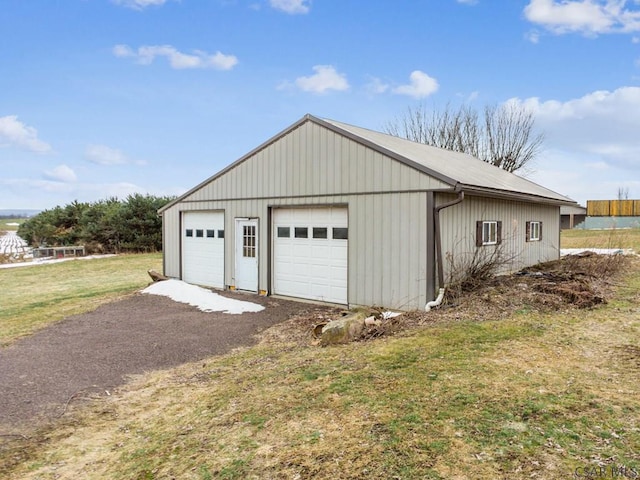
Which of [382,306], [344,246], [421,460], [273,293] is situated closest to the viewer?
[421,460]

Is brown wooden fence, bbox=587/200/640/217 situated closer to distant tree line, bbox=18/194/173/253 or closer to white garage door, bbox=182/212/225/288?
distant tree line, bbox=18/194/173/253

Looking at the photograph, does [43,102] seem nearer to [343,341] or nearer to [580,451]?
[343,341]

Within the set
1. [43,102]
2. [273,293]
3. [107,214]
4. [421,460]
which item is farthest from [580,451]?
[107,214]

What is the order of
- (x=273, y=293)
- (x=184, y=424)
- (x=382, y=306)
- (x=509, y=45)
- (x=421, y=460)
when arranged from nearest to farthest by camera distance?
(x=421, y=460) < (x=184, y=424) < (x=382, y=306) < (x=273, y=293) < (x=509, y=45)

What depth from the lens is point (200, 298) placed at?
10680 mm

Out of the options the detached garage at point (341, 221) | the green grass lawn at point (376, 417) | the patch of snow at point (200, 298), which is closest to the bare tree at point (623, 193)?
the detached garage at point (341, 221)

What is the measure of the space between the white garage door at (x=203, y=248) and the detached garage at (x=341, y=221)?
0.03 metres

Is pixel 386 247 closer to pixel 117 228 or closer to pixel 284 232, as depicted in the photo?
pixel 284 232

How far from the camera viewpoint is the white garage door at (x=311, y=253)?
959cm

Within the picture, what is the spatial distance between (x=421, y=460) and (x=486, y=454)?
0.49 meters

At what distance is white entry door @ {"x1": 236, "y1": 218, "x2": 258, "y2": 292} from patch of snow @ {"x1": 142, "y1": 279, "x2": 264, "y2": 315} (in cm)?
82

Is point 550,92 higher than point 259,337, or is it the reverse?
point 550,92

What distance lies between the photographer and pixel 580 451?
3.17 m

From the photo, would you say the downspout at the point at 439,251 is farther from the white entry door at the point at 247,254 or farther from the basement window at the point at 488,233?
the white entry door at the point at 247,254
